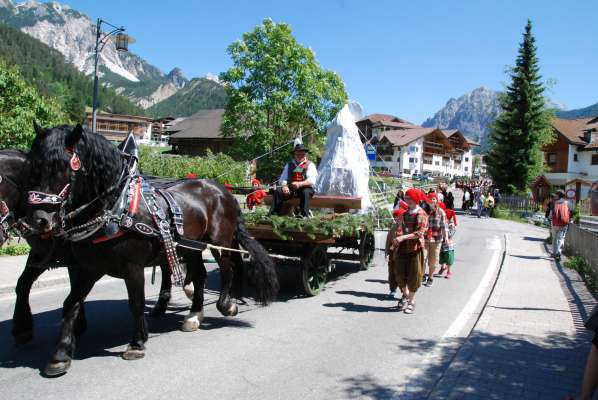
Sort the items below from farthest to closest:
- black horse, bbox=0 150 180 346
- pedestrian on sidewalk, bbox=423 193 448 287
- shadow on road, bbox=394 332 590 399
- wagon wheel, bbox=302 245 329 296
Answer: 1. pedestrian on sidewalk, bbox=423 193 448 287
2. wagon wheel, bbox=302 245 329 296
3. black horse, bbox=0 150 180 346
4. shadow on road, bbox=394 332 590 399

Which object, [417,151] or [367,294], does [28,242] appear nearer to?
[367,294]

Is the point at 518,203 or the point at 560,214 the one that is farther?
the point at 518,203

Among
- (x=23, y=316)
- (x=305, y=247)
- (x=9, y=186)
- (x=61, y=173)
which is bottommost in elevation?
(x=23, y=316)

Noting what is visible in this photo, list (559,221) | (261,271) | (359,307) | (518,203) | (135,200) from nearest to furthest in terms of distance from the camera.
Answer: (135,200) → (261,271) → (359,307) → (559,221) → (518,203)

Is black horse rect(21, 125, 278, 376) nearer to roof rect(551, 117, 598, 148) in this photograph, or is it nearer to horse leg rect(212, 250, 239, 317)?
horse leg rect(212, 250, 239, 317)

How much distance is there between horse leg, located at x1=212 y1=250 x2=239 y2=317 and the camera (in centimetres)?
650

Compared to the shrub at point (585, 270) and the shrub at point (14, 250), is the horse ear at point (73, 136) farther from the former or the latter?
the shrub at point (585, 270)

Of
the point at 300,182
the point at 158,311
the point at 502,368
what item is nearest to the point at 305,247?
the point at 300,182

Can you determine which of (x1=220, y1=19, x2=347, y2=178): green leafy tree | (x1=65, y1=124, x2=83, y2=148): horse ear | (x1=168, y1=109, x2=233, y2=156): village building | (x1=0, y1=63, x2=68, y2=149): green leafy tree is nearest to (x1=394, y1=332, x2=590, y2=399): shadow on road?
(x1=65, y1=124, x2=83, y2=148): horse ear

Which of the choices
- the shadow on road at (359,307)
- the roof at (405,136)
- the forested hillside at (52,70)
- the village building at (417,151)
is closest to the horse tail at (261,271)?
the shadow on road at (359,307)

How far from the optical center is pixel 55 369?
4.36 metres

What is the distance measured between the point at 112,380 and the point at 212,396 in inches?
37.2

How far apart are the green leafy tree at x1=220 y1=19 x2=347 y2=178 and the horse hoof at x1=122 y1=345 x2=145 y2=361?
26490mm

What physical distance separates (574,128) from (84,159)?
61.9 metres
